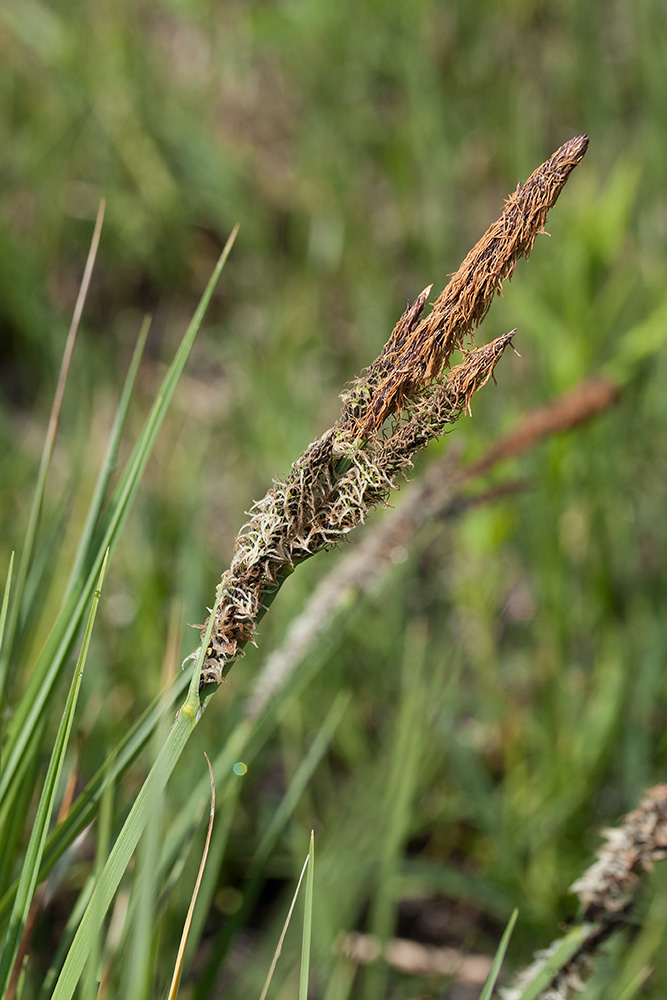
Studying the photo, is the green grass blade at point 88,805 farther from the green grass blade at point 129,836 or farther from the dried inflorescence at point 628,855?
the dried inflorescence at point 628,855

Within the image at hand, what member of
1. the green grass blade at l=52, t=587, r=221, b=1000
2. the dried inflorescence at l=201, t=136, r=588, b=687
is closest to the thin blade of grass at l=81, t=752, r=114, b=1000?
the green grass blade at l=52, t=587, r=221, b=1000

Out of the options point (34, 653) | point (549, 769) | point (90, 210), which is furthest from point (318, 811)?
point (90, 210)

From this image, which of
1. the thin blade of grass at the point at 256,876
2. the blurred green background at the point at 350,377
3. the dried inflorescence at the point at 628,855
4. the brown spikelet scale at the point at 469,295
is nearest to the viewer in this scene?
the brown spikelet scale at the point at 469,295

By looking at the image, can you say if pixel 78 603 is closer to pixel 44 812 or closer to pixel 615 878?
pixel 44 812

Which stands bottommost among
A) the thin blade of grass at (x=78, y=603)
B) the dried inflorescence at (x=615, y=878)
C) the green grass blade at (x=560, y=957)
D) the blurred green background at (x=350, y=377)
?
the green grass blade at (x=560, y=957)

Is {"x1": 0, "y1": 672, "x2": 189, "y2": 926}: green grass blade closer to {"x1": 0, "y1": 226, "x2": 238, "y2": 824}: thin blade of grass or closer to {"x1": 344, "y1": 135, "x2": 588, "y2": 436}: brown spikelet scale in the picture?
{"x1": 0, "y1": 226, "x2": 238, "y2": 824}: thin blade of grass

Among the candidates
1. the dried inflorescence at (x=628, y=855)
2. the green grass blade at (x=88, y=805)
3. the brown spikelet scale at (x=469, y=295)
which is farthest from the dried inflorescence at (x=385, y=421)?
the dried inflorescence at (x=628, y=855)
